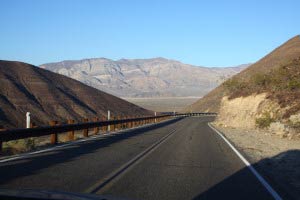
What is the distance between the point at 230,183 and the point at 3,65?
210ft

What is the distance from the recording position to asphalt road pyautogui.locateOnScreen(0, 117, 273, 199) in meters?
9.71

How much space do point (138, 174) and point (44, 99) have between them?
162 feet

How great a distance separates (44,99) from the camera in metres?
59.8

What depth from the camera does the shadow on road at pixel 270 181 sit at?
31.7 feet

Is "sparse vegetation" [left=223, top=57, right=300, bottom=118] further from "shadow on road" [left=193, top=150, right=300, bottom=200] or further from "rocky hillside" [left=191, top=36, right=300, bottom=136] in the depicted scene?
"shadow on road" [left=193, top=150, right=300, bottom=200]

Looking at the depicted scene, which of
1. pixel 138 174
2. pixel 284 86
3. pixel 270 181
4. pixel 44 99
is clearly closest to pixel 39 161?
pixel 138 174

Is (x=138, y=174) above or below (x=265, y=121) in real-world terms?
below

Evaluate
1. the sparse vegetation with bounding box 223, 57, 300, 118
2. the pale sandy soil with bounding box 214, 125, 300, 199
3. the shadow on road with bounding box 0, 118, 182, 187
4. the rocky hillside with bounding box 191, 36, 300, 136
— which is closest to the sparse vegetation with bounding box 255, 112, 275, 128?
the rocky hillside with bounding box 191, 36, 300, 136

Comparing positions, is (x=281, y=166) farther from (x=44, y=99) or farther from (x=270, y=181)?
(x=44, y=99)

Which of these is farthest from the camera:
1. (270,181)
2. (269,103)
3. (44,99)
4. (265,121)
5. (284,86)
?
(44,99)

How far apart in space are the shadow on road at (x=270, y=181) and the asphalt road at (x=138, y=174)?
0.07 feet

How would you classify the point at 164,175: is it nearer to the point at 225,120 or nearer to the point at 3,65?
the point at 225,120

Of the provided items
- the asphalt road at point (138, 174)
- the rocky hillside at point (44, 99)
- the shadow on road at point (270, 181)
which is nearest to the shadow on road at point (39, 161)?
the asphalt road at point (138, 174)

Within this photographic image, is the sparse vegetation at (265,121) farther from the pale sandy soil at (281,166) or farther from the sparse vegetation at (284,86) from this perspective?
the pale sandy soil at (281,166)
